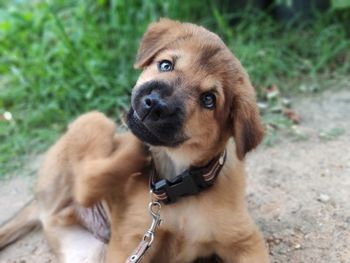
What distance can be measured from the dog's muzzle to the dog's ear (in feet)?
1.03

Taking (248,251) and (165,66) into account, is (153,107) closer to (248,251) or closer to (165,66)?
(165,66)

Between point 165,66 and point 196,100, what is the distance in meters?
0.29

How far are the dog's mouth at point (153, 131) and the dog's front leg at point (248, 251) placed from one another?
28.8 inches

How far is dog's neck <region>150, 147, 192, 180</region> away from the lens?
337 centimetres

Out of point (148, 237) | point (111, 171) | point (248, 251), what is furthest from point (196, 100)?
point (248, 251)

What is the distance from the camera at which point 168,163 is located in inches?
135

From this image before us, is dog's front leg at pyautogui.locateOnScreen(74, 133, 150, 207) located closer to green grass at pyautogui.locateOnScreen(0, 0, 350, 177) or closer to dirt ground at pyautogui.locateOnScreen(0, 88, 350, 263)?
dirt ground at pyautogui.locateOnScreen(0, 88, 350, 263)

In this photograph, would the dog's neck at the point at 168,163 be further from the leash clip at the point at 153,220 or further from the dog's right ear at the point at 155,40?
the dog's right ear at the point at 155,40

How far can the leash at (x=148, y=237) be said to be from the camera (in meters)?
3.10

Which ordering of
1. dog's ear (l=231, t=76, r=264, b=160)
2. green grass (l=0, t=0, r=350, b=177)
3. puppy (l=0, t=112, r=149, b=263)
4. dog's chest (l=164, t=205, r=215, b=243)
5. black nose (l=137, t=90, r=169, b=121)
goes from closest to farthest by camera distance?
black nose (l=137, t=90, r=169, b=121) < dog's ear (l=231, t=76, r=264, b=160) < dog's chest (l=164, t=205, r=215, b=243) < puppy (l=0, t=112, r=149, b=263) < green grass (l=0, t=0, r=350, b=177)

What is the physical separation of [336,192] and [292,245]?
67 centimetres

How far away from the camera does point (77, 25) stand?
20.7 ft

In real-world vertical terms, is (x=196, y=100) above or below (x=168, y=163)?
above

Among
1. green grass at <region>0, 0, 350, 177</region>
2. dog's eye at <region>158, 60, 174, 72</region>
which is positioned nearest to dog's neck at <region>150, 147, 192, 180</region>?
dog's eye at <region>158, 60, 174, 72</region>
